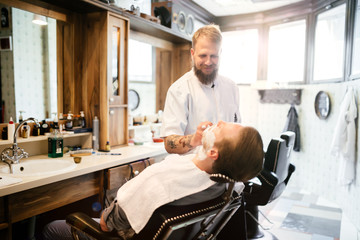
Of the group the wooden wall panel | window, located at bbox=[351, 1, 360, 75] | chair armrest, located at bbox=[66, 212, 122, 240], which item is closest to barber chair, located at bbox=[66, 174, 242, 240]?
chair armrest, located at bbox=[66, 212, 122, 240]

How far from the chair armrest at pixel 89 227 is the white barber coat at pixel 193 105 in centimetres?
63

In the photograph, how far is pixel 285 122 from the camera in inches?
176

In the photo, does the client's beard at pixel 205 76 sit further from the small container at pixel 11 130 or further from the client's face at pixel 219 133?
the small container at pixel 11 130

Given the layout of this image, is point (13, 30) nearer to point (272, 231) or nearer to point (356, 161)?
point (272, 231)

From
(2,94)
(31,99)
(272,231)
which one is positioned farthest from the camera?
(272,231)

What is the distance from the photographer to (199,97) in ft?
5.83

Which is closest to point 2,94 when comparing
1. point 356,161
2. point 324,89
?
point 356,161

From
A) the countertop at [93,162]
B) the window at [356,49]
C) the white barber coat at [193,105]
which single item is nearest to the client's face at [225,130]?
the white barber coat at [193,105]

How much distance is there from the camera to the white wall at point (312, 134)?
3.57 m

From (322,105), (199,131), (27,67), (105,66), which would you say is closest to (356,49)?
(322,105)

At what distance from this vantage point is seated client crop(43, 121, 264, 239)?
1.04m

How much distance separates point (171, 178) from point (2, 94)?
60.7 inches

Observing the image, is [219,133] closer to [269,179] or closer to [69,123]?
[269,179]

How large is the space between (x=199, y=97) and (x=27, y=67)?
1391 millimetres
